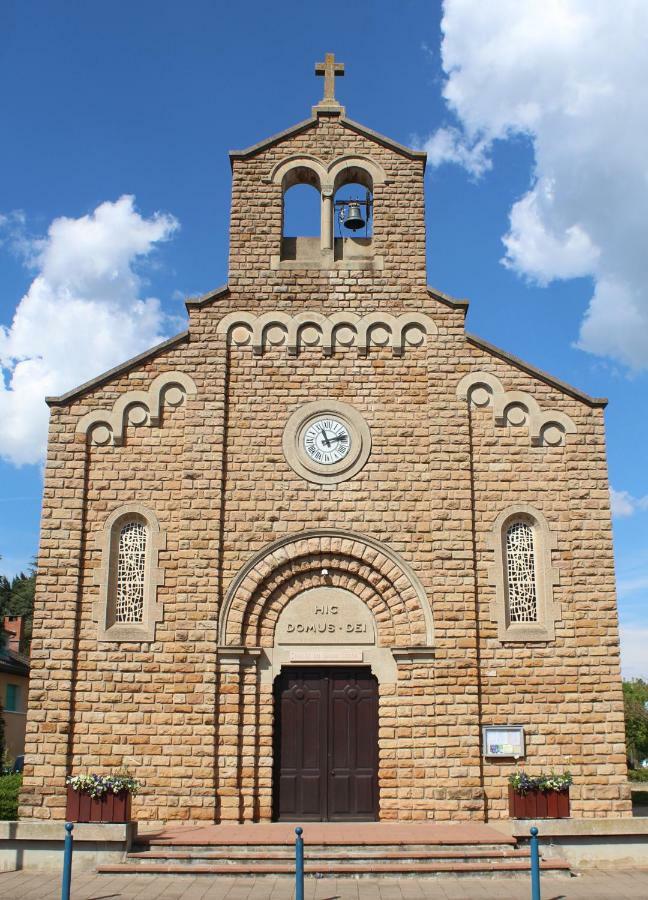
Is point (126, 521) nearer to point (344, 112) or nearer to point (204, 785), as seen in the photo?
point (204, 785)

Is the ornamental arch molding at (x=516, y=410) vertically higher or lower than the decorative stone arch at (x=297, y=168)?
lower

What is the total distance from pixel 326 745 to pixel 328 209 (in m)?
9.67

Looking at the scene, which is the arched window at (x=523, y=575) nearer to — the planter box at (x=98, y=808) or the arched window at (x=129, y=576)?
the arched window at (x=129, y=576)

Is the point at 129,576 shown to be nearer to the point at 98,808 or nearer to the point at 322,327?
the point at 98,808

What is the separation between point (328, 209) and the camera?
17.2 metres

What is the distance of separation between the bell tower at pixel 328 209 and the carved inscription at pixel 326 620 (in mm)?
5546

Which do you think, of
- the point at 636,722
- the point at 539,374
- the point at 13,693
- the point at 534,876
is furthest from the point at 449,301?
the point at 636,722

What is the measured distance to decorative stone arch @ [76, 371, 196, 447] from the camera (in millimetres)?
16000

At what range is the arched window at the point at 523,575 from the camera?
15172mm

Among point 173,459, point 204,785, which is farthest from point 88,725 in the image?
point 173,459

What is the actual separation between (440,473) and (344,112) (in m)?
7.37

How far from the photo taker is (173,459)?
1593 centimetres

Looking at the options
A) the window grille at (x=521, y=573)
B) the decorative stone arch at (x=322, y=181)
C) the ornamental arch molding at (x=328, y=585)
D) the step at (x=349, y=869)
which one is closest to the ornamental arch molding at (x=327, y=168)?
the decorative stone arch at (x=322, y=181)

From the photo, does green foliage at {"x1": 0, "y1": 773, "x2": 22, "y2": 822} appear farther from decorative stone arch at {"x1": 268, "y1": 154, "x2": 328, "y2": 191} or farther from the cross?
the cross
